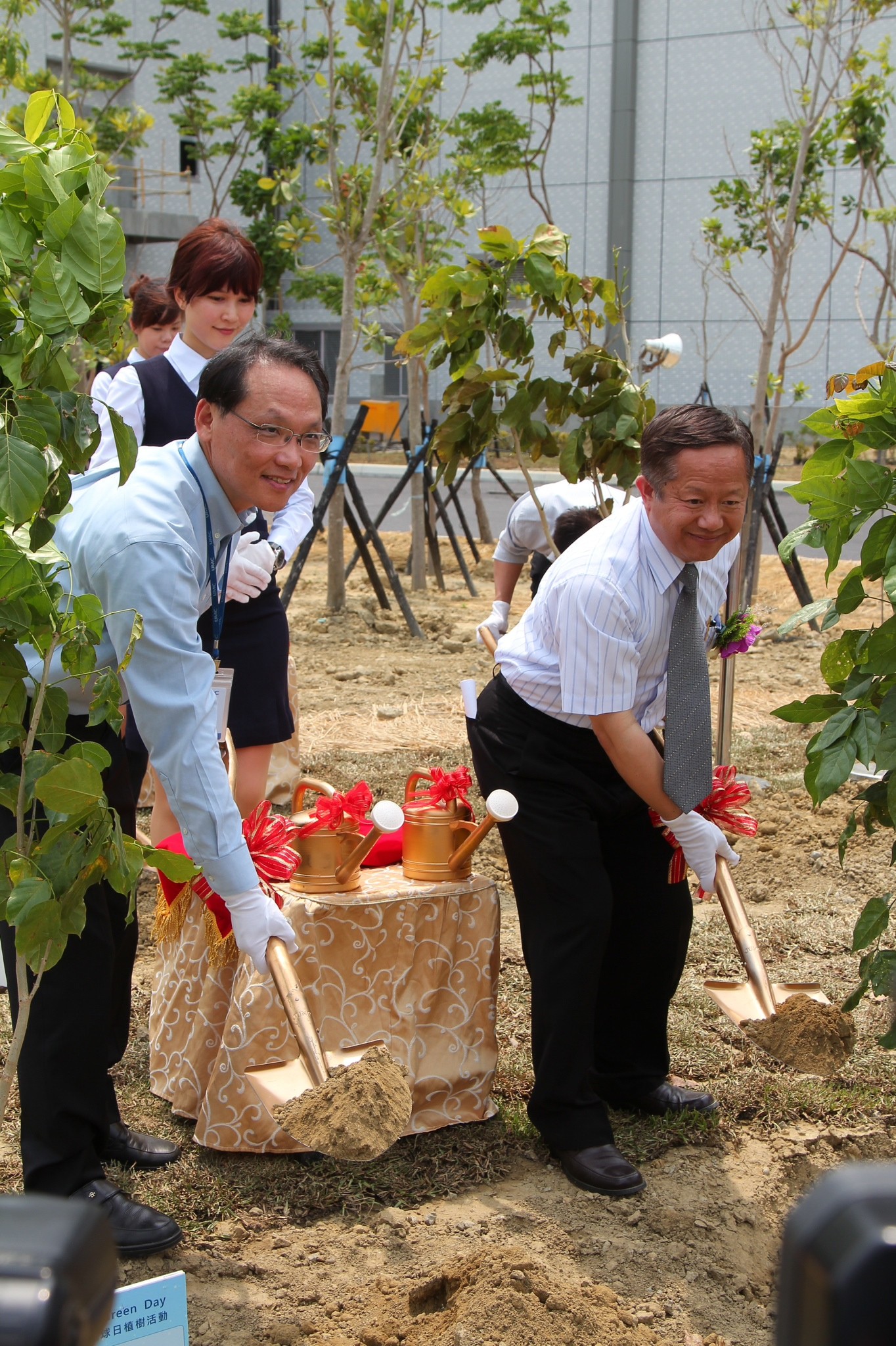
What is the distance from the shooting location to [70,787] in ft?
5.79

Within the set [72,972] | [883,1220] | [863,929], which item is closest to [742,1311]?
[863,929]

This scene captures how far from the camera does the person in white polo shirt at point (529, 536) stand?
4.54 metres

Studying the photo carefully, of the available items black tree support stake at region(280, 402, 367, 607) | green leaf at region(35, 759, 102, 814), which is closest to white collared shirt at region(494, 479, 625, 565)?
green leaf at region(35, 759, 102, 814)

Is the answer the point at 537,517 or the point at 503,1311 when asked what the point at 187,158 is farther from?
the point at 503,1311

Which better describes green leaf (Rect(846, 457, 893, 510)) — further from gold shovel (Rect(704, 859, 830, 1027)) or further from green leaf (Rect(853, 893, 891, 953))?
gold shovel (Rect(704, 859, 830, 1027))

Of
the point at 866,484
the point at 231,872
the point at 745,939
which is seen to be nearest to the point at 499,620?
the point at 745,939

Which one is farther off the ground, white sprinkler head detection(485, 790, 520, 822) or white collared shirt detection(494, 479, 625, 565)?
white collared shirt detection(494, 479, 625, 565)

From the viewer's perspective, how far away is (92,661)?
1837 millimetres

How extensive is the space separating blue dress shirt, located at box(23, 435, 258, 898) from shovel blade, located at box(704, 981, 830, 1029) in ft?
3.30

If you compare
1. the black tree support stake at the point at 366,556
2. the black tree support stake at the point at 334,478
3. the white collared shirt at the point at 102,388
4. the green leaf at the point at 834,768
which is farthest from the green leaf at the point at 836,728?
the black tree support stake at the point at 366,556

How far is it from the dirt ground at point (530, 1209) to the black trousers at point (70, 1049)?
0.77 feet

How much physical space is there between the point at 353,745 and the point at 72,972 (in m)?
3.75

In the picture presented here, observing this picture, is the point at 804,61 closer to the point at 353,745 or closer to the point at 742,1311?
the point at 353,745

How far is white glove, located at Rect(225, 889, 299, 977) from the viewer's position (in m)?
2.17
